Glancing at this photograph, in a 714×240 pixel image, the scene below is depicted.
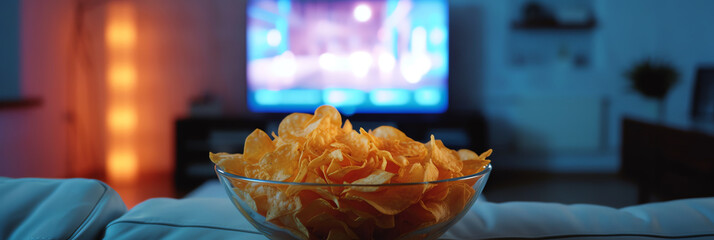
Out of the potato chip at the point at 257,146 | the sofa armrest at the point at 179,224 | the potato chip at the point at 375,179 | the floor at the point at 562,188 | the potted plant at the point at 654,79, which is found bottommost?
the floor at the point at 562,188

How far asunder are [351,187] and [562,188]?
10.9 feet

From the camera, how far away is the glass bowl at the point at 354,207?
17.4 inches

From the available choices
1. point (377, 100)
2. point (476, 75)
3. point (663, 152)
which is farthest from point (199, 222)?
point (476, 75)

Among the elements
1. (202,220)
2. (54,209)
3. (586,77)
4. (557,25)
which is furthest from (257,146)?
(586,77)

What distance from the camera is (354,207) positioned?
1.47ft

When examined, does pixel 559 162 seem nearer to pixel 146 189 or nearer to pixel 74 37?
pixel 146 189

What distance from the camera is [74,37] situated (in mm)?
3939

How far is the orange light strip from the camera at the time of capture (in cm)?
399

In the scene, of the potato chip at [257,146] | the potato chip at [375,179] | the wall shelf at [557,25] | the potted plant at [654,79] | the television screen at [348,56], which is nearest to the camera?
the potato chip at [375,179]

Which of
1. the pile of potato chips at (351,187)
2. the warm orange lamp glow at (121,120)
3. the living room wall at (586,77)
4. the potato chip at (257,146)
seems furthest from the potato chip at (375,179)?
the warm orange lamp glow at (121,120)

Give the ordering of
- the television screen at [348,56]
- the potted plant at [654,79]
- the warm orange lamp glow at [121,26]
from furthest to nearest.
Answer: the warm orange lamp glow at [121,26]
the television screen at [348,56]
the potted plant at [654,79]

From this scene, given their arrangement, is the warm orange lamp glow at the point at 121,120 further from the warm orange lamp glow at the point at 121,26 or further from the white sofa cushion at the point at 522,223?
the white sofa cushion at the point at 522,223

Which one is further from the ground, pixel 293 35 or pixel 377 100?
pixel 293 35

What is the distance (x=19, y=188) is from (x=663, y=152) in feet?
9.71
